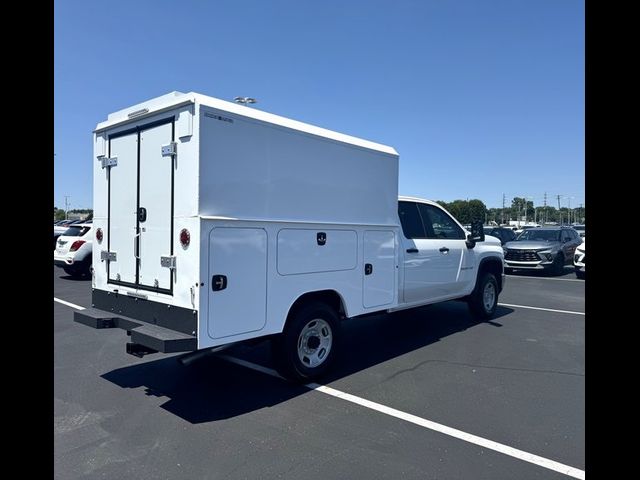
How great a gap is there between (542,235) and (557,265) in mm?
1630

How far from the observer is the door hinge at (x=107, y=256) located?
5.13 metres

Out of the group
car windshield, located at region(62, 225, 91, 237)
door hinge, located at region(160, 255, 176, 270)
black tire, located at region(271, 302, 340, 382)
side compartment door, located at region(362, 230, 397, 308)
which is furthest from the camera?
car windshield, located at region(62, 225, 91, 237)

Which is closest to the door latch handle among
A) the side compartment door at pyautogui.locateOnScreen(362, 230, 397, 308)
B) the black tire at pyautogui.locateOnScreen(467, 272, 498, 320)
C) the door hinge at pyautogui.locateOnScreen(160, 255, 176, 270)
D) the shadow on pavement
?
the door hinge at pyautogui.locateOnScreen(160, 255, 176, 270)

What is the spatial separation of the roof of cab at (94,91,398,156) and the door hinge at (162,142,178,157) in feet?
1.17

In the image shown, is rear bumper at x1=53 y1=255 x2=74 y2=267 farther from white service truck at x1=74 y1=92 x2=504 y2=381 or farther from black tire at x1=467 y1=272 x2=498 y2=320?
black tire at x1=467 y1=272 x2=498 y2=320

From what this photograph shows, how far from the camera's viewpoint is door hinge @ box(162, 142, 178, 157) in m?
4.26

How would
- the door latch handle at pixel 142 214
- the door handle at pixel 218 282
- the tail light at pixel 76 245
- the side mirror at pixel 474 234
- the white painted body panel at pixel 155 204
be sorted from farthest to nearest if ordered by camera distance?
the tail light at pixel 76 245, the side mirror at pixel 474 234, the door latch handle at pixel 142 214, the white painted body panel at pixel 155 204, the door handle at pixel 218 282

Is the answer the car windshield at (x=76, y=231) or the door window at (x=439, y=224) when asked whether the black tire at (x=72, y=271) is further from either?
the door window at (x=439, y=224)

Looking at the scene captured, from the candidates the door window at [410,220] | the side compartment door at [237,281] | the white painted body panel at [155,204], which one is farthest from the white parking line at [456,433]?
the door window at [410,220]

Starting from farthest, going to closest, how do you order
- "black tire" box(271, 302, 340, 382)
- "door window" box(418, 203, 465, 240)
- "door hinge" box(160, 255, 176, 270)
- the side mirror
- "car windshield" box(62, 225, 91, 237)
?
"car windshield" box(62, 225, 91, 237) → the side mirror → "door window" box(418, 203, 465, 240) → "black tire" box(271, 302, 340, 382) → "door hinge" box(160, 255, 176, 270)

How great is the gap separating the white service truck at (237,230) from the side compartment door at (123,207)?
0.07 feet
